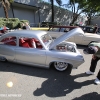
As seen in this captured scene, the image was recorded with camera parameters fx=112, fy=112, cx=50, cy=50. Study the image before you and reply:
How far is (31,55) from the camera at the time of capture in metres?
4.03

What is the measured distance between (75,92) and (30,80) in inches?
56.6

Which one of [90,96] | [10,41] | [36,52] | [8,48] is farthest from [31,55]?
[90,96]

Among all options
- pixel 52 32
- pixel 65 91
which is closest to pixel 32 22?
pixel 52 32

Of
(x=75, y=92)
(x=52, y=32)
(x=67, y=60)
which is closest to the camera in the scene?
(x=75, y=92)

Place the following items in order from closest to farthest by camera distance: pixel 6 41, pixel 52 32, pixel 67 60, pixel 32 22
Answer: pixel 67 60 < pixel 6 41 < pixel 52 32 < pixel 32 22

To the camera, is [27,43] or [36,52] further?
[27,43]

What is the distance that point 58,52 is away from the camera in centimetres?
395

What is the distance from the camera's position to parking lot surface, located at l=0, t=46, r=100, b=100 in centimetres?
299

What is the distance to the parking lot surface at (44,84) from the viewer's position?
9.80 ft

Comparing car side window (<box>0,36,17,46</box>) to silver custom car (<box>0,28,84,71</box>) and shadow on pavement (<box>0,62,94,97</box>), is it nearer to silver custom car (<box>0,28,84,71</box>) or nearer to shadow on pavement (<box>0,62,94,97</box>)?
silver custom car (<box>0,28,84,71</box>)

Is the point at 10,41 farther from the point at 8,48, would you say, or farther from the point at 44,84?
the point at 44,84

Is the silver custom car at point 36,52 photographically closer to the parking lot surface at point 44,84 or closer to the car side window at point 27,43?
the car side window at point 27,43

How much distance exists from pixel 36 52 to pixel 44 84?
45.4 inches

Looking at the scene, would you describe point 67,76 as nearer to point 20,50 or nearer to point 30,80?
point 30,80
